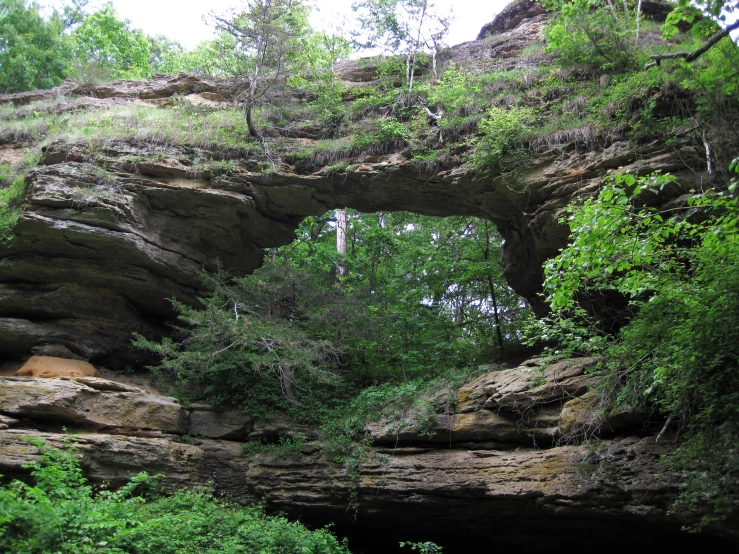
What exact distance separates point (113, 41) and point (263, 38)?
16911 millimetres

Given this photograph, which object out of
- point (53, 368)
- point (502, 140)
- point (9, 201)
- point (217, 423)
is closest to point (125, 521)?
point (217, 423)

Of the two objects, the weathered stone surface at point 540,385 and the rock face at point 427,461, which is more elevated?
the weathered stone surface at point 540,385

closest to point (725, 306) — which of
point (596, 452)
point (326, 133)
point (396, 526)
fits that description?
point (596, 452)

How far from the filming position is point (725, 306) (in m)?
5.73

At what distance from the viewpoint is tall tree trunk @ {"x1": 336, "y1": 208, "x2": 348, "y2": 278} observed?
1727 centimetres

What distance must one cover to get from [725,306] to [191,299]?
10296mm

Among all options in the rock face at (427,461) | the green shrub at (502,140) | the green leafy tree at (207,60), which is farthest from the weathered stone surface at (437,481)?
the green leafy tree at (207,60)

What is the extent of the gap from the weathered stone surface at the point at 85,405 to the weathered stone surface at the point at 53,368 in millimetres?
733

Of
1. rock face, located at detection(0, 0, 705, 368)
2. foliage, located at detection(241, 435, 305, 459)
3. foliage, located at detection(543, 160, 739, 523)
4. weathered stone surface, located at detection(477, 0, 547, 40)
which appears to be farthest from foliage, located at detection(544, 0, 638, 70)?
foliage, located at detection(241, 435, 305, 459)

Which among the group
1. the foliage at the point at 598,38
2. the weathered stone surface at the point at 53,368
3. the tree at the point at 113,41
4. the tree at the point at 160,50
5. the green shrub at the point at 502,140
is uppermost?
the tree at the point at 160,50

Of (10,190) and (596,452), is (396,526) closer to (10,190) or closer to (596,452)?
(596,452)

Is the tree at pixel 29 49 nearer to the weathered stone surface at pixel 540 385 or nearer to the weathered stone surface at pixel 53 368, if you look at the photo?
the weathered stone surface at pixel 53 368

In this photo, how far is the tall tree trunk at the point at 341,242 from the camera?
56.6 feet

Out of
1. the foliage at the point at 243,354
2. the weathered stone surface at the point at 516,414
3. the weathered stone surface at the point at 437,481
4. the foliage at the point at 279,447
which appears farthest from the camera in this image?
the foliage at the point at 243,354
